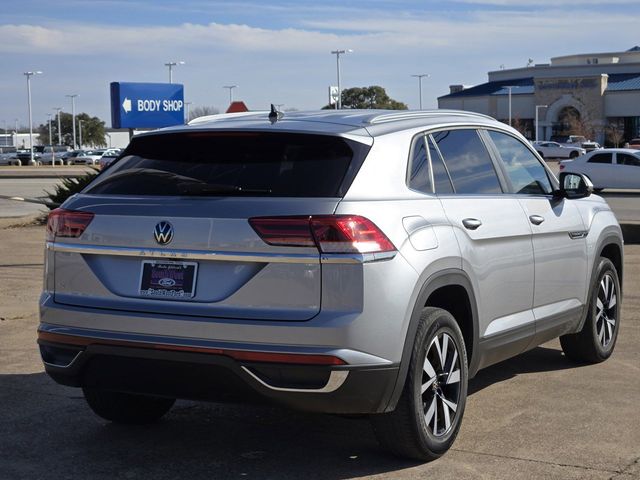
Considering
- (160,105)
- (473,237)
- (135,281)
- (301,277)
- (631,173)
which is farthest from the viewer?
(631,173)

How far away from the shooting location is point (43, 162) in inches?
3423

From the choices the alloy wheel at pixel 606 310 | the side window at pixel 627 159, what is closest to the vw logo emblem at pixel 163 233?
the alloy wheel at pixel 606 310

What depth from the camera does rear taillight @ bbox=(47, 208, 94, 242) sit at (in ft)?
17.3

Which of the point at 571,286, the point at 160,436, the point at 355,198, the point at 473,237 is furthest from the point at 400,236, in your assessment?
the point at 571,286

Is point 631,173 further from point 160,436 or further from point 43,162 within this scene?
point 43,162

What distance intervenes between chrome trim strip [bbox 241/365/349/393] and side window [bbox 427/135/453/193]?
135 cm

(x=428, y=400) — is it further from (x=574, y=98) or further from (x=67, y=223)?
(x=574, y=98)

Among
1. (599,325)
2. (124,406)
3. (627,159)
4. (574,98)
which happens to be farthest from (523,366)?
(574,98)

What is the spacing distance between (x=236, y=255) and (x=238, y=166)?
1.80 ft

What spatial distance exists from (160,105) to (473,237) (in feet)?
40.5

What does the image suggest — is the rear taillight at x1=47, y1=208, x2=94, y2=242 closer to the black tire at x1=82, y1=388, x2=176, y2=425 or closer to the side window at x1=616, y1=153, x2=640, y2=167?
the black tire at x1=82, y1=388, x2=176, y2=425

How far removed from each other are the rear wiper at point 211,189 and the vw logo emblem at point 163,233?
0.22m

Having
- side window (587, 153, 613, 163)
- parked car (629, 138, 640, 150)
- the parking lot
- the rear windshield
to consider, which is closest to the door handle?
the rear windshield

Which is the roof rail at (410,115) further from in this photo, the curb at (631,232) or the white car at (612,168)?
the white car at (612,168)
